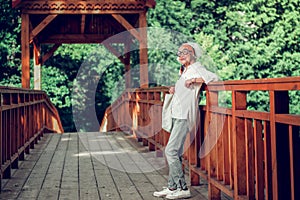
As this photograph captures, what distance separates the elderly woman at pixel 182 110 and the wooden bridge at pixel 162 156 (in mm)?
144

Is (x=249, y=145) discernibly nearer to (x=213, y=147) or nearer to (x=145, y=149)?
(x=213, y=147)

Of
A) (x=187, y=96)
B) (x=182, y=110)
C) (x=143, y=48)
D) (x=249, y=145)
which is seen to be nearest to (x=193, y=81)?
(x=187, y=96)

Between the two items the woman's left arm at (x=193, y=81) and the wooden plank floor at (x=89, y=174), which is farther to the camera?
the wooden plank floor at (x=89, y=174)

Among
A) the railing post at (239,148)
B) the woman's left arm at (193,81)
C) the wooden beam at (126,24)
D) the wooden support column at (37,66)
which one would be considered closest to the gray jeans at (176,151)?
the woman's left arm at (193,81)

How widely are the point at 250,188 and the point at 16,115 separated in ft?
14.2

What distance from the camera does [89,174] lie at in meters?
6.70

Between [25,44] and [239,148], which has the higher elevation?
[25,44]

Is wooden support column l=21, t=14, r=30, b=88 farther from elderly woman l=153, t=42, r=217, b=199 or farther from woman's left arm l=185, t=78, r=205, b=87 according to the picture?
woman's left arm l=185, t=78, r=205, b=87

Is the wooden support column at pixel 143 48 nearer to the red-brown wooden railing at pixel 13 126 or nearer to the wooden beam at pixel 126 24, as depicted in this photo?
the wooden beam at pixel 126 24

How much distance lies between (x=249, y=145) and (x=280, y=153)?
700 millimetres

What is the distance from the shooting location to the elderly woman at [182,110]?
16.3ft

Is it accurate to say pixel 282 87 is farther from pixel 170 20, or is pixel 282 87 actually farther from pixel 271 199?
pixel 170 20

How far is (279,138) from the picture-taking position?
3.25 meters

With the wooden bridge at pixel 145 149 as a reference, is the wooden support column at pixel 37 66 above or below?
above
